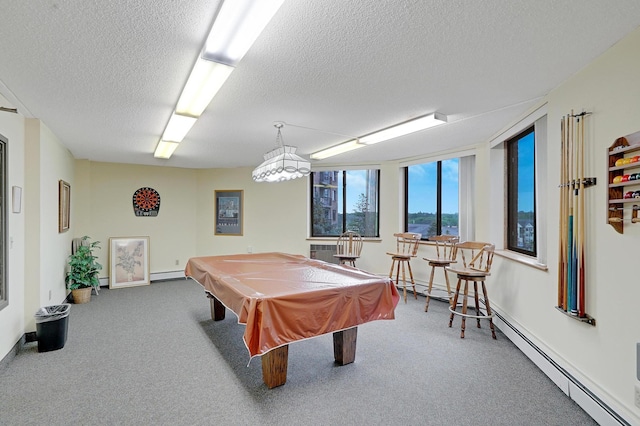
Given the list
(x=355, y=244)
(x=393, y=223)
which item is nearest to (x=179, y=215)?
(x=355, y=244)

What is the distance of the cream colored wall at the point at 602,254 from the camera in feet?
6.23

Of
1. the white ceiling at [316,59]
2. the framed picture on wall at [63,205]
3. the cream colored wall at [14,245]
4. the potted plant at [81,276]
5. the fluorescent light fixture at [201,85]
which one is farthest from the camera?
the potted plant at [81,276]

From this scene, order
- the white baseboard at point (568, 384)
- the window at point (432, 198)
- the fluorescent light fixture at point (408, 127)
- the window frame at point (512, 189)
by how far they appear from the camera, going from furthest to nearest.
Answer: the window at point (432, 198)
the window frame at point (512, 189)
the fluorescent light fixture at point (408, 127)
the white baseboard at point (568, 384)

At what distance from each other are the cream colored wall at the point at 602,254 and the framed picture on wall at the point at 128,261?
21.2ft

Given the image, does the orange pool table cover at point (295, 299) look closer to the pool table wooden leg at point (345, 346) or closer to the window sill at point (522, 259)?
the pool table wooden leg at point (345, 346)

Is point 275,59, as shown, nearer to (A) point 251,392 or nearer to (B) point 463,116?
(B) point 463,116

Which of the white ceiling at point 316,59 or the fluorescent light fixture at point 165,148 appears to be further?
the fluorescent light fixture at point 165,148

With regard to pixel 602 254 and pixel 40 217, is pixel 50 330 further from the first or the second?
pixel 602 254

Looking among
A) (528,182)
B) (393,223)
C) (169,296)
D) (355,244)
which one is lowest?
(169,296)

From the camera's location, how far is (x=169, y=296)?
5.35m

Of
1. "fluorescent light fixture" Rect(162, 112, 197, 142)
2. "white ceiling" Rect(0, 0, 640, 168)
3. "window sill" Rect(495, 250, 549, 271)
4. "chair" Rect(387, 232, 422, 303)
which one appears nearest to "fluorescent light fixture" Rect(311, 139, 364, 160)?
"white ceiling" Rect(0, 0, 640, 168)

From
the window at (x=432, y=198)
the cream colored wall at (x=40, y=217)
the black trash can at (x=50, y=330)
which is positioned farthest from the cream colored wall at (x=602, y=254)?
the cream colored wall at (x=40, y=217)

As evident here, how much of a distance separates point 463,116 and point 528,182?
1119 mm

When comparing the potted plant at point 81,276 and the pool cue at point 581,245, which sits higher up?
the pool cue at point 581,245
